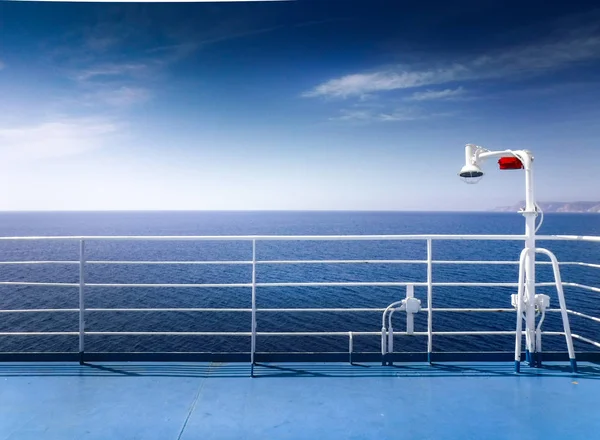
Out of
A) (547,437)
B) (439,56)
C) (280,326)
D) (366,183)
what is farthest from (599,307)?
(366,183)

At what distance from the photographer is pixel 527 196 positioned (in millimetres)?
2750

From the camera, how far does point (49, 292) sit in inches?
826

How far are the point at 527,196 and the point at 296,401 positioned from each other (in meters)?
1.94

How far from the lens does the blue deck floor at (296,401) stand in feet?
6.30

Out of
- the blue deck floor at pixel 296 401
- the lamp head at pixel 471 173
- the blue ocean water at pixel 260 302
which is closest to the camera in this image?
the blue deck floor at pixel 296 401

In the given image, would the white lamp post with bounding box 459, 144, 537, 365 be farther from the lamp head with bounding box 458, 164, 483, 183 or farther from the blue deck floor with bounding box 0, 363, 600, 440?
the blue deck floor with bounding box 0, 363, 600, 440

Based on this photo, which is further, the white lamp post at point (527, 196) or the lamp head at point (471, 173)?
the lamp head at point (471, 173)

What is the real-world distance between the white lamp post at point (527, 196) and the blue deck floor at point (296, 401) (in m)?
0.27

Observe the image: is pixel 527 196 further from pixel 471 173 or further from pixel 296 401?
pixel 296 401

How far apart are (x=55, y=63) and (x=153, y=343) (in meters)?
22.2

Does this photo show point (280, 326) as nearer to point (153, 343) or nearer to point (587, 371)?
point (153, 343)

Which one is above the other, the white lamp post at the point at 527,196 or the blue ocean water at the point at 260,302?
the white lamp post at the point at 527,196

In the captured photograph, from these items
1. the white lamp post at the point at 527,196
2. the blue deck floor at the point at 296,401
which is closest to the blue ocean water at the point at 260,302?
the white lamp post at the point at 527,196

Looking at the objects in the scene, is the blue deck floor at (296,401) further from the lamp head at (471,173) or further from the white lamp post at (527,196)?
the lamp head at (471,173)
